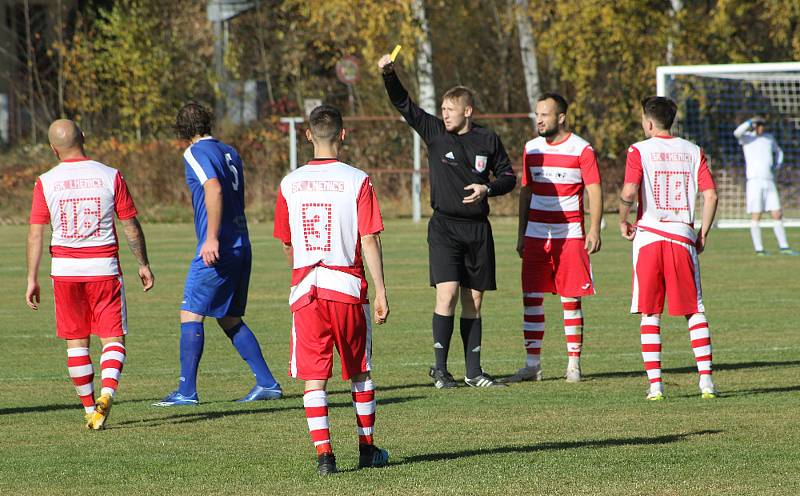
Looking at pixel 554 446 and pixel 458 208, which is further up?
pixel 458 208

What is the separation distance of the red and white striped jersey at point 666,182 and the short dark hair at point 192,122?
276 centimetres

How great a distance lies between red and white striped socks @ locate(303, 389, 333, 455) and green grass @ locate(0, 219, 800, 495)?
0.18 m

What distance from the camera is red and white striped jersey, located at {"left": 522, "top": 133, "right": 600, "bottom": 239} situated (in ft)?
32.7

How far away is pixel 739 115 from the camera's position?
106ft

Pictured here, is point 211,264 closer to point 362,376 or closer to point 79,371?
point 79,371

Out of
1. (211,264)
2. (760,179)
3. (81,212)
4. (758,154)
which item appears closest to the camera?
(81,212)

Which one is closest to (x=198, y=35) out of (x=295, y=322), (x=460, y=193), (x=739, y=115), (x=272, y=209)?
(x=272, y=209)

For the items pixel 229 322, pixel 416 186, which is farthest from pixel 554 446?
pixel 416 186

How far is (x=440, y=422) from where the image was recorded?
8.30m

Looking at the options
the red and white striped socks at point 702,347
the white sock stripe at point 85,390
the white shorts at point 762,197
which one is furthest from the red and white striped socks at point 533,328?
the white shorts at point 762,197

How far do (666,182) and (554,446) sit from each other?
94.2 inches

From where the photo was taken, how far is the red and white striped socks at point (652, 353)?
9.05 meters

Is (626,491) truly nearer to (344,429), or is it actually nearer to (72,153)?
(344,429)

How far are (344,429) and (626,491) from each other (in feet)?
7.58
